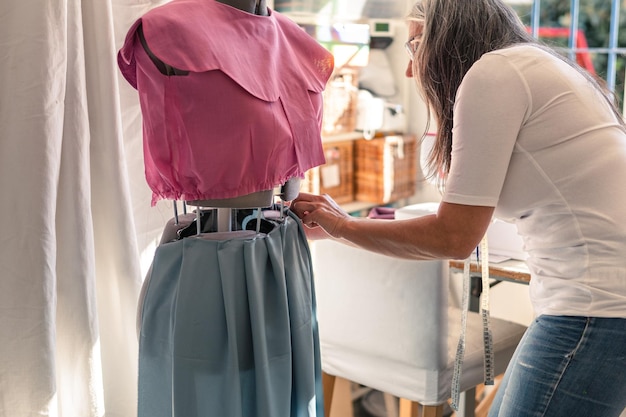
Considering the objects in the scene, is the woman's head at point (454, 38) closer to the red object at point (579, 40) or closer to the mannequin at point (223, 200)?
the mannequin at point (223, 200)

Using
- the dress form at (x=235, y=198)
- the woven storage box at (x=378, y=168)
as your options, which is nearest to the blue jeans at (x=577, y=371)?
the dress form at (x=235, y=198)

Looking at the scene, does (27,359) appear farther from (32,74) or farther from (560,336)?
(560,336)

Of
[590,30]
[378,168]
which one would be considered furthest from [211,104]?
[590,30]

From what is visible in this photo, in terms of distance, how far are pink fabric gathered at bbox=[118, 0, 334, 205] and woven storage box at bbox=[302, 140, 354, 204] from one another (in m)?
1.57

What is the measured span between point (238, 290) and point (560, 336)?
544 millimetres

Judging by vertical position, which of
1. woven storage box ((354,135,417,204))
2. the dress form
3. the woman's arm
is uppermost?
the dress form

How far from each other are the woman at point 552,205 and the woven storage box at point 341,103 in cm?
161

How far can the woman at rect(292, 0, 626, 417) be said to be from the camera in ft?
3.83

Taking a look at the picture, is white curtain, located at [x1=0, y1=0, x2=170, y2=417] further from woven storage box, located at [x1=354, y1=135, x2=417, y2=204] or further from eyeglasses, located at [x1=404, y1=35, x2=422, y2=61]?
woven storage box, located at [x1=354, y1=135, x2=417, y2=204]

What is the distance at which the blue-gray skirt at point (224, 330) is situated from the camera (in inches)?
45.6

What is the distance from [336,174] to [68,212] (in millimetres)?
1630

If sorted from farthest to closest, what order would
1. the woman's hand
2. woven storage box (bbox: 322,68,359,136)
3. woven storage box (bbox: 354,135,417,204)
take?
woven storage box (bbox: 354,135,417,204), woven storage box (bbox: 322,68,359,136), the woman's hand

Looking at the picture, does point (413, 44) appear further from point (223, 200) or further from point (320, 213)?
point (223, 200)

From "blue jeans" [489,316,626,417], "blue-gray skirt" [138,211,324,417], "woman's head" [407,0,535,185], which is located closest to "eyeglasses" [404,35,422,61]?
"woman's head" [407,0,535,185]
